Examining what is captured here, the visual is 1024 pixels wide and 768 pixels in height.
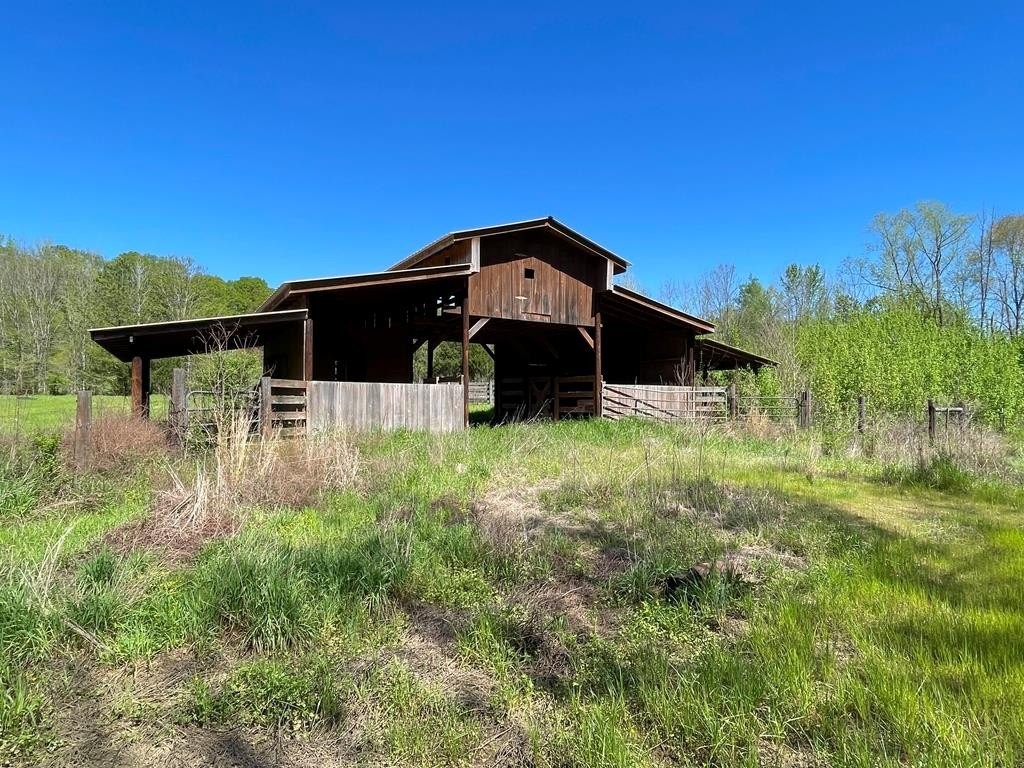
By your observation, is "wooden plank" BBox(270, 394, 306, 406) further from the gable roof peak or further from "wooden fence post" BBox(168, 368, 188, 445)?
the gable roof peak

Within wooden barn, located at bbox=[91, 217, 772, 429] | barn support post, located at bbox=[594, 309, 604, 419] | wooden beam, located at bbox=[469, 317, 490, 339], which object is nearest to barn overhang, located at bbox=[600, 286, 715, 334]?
wooden barn, located at bbox=[91, 217, 772, 429]

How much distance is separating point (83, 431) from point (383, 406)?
5944mm

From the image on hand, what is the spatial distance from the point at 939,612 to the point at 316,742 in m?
3.83

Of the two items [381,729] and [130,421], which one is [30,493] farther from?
[381,729]

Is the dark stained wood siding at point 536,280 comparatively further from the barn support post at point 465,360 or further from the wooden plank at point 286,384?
the wooden plank at point 286,384

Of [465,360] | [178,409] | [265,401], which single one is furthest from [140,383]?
[465,360]

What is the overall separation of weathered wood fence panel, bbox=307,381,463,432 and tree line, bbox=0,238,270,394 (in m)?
22.2

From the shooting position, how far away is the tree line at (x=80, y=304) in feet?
96.9

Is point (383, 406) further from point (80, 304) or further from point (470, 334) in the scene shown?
point (80, 304)

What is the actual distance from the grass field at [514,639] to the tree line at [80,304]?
96.8 ft

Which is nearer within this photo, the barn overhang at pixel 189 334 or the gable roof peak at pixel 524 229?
the barn overhang at pixel 189 334

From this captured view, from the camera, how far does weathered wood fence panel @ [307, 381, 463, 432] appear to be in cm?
1138

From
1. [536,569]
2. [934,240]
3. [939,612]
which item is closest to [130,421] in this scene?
[536,569]

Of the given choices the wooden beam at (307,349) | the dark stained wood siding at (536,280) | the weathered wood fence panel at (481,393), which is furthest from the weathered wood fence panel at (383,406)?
the weathered wood fence panel at (481,393)
